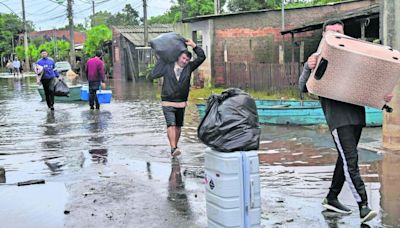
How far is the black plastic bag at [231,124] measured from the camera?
4.56 m

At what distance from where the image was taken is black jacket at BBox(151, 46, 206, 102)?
832 centimetres

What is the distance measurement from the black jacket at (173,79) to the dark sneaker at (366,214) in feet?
12.7

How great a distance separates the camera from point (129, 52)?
1542 inches

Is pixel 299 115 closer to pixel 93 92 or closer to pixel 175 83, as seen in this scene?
pixel 175 83

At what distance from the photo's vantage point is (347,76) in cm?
489

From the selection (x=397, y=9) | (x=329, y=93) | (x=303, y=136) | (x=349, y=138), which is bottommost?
(x=303, y=136)

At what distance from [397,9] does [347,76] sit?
425 cm

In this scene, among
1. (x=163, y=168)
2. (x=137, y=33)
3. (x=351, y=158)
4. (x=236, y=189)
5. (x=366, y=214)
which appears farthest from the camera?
(x=137, y=33)

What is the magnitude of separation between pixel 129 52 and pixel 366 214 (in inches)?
1381

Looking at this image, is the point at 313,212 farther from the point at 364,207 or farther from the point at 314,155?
the point at 314,155

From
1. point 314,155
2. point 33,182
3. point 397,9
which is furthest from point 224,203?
point 397,9

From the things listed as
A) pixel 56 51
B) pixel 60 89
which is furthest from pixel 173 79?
pixel 56 51

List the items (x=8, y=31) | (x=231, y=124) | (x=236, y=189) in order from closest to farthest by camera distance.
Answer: (x=236, y=189) → (x=231, y=124) → (x=8, y=31)

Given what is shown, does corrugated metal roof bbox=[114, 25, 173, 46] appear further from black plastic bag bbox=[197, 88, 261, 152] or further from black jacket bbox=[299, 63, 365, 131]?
black plastic bag bbox=[197, 88, 261, 152]
